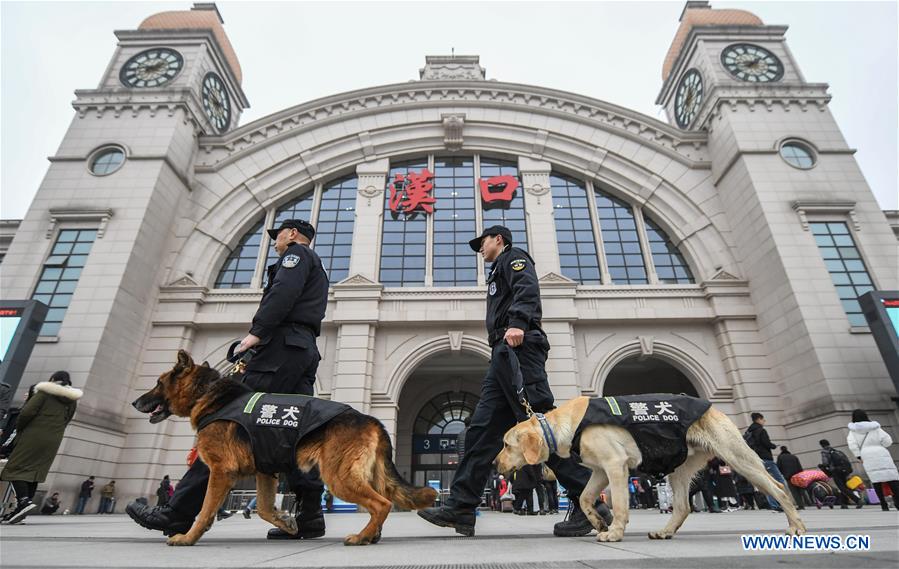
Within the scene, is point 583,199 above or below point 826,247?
above

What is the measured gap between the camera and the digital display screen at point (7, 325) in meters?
12.1

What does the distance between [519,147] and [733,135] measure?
8.07 m

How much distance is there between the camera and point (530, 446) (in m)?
3.13

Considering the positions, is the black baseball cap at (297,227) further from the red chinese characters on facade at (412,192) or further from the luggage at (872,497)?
the luggage at (872,497)

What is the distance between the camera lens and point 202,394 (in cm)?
316

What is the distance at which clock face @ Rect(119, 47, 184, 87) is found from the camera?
62.5 feet

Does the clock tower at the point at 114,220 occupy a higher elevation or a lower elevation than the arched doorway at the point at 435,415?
higher

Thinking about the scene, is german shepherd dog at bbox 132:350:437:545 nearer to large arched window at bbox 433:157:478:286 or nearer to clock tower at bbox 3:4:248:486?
clock tower at bbox 3:4:248:486

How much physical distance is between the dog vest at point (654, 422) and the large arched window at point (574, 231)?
1401cm

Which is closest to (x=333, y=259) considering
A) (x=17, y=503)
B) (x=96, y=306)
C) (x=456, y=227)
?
(x=456, y=227)

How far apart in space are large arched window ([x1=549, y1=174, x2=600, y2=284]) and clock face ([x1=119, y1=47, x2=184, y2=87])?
1696 centimetres

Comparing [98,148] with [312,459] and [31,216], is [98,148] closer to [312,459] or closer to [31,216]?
[31,216]

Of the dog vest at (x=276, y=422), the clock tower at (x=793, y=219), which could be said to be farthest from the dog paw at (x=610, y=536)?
the clock tower at (x=793, y=219)

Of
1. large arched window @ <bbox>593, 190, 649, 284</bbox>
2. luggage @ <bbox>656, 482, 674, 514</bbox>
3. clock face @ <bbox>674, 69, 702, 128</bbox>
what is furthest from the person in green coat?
clock face @ <bbox>674, 69, 702, 128</bbox>
